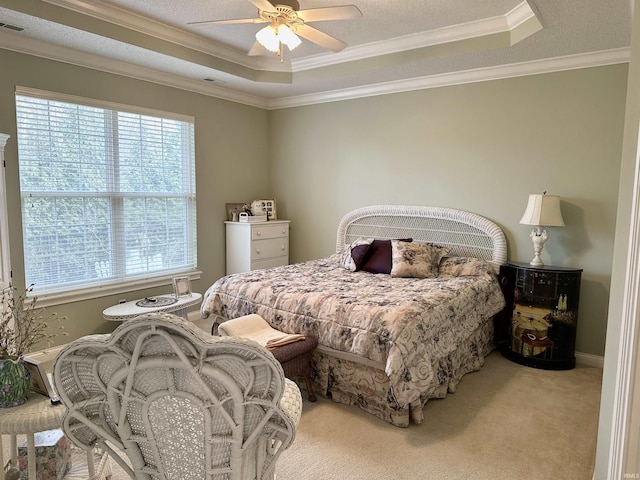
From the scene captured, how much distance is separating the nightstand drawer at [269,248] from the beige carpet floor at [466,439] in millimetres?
2324

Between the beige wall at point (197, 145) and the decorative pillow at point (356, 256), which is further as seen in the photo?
the decorative pillow at point (356, 256)

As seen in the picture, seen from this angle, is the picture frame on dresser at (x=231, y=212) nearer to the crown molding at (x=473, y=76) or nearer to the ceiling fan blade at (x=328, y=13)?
the crown molding at (x=473, y=76)

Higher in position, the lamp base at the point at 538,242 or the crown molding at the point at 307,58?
the crown molding at the point at 307,58

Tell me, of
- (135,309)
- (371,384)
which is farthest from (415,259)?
(135,309)

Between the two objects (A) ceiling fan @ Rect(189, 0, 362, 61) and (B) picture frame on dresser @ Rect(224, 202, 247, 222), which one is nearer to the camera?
(A) ceiling fan @ Rect(189, 0, 362, 61)

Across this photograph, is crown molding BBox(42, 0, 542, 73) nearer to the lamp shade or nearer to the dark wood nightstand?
the lamp shade

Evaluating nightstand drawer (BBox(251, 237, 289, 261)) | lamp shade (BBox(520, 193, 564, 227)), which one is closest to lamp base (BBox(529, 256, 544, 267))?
lamp shade (BBox(520, 193, 564, 227))

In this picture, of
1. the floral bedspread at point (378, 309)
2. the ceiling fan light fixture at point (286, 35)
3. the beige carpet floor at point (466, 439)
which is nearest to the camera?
the beige carpet floor at point (466, 439)

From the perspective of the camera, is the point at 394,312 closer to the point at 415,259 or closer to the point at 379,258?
the point at 415,259

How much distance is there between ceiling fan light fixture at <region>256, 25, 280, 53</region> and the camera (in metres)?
2.69

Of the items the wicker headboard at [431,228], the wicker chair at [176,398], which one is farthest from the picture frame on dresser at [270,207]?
the wicker chair at [176,398]

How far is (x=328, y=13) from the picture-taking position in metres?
2.59

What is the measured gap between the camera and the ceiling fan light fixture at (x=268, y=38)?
2.69 meters

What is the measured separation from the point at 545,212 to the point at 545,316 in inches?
33.7
